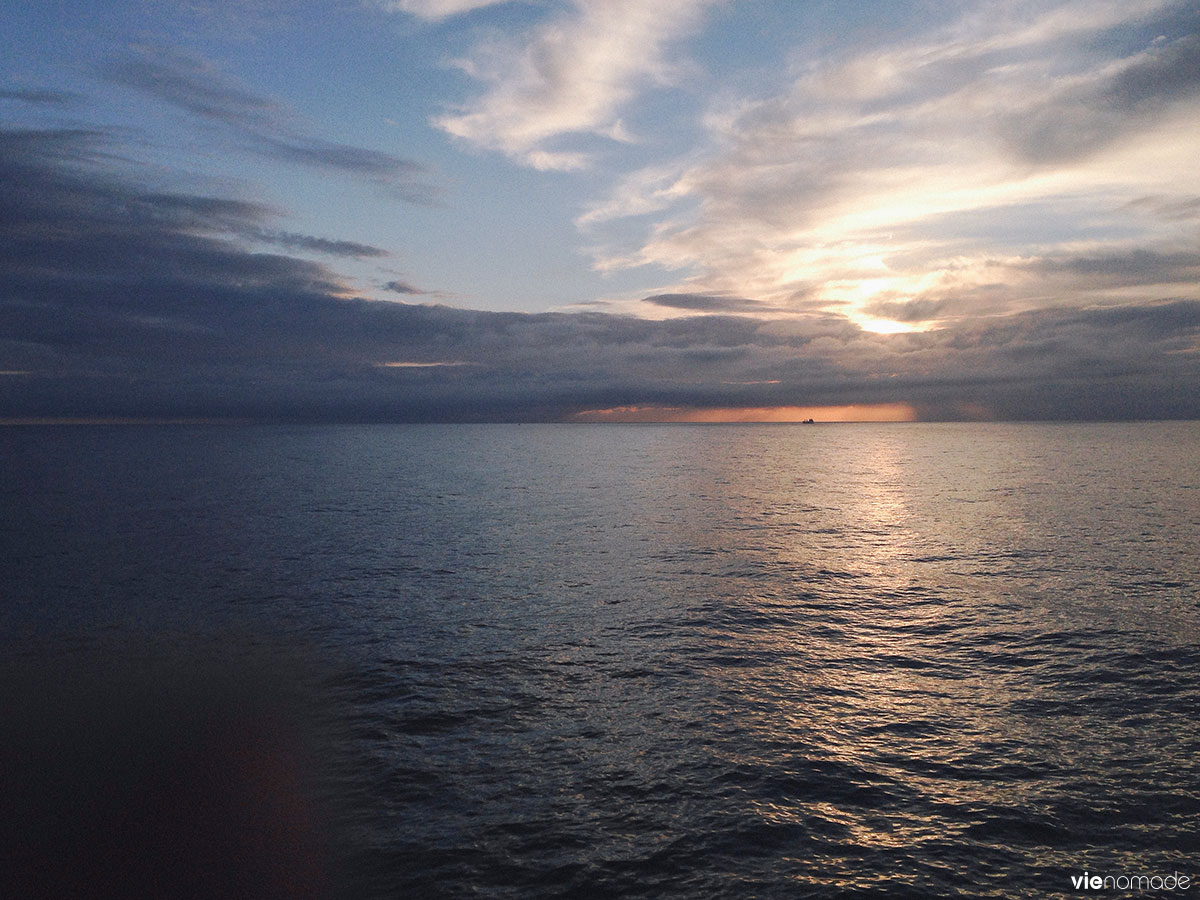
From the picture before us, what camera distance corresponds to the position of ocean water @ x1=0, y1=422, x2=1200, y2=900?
15.1 m

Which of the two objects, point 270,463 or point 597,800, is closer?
point 597,800

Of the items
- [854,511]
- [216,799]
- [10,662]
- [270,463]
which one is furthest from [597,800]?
[270,463]

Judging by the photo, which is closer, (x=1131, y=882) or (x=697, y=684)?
(x=1131, y=882)

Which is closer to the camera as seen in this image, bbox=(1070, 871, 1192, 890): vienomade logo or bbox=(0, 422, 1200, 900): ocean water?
bbox=(1070, 871, 1192, 890): vienomade logo

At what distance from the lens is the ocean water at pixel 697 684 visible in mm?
15148

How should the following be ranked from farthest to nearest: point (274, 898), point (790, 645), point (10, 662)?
point (790, 645) < point (10, 662) < point (274, 898)

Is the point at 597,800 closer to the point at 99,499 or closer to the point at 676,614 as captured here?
the point at 676,614

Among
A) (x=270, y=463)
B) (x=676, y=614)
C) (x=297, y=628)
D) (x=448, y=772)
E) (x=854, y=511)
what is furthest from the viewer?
(x=270, y=463)

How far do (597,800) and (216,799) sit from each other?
9843 mm

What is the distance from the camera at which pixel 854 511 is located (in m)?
74.8

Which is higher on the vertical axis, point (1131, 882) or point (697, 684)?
point (1131, 882)

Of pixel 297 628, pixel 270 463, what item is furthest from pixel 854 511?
pixel 270 463

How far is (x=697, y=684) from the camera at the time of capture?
81.7 feet

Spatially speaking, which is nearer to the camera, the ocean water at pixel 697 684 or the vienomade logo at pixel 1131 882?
the vienomade logo at pixel 1131 882
